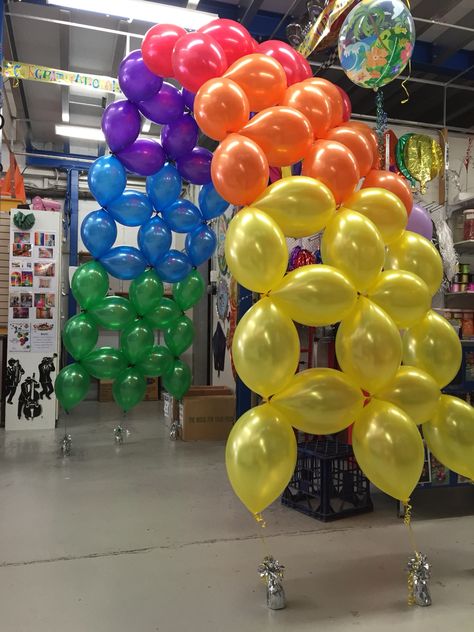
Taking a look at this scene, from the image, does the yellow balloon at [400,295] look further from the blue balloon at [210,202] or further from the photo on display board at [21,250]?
the photo on display board at [21,250]

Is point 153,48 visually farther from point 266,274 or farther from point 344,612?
point 344,612

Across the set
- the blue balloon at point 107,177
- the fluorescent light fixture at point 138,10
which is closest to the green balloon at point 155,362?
the blue balloon at point 107,177

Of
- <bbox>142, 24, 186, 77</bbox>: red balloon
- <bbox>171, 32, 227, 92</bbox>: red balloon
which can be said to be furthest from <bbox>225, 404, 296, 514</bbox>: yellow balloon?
<bbox>142, 24, 186, 77</bbox>: red balloon

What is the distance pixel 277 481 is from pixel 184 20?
3237mm

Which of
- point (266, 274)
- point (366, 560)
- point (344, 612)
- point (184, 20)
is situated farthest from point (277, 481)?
point (184, 20)

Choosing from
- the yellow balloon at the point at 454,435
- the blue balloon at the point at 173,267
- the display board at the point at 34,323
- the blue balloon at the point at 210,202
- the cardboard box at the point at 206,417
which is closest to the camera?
the yellow balloon at the point at 454,435

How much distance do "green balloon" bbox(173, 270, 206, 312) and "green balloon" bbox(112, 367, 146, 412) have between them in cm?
74

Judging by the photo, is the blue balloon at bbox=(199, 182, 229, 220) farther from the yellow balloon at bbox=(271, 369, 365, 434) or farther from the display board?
the yellow balloon at bbox=(271, 369, 365, 434)

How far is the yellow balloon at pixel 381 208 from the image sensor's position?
2.36 meters

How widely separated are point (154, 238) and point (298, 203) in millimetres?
2382

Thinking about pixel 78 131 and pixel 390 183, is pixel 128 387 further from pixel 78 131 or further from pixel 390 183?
pixel 78 131

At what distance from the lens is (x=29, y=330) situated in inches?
225

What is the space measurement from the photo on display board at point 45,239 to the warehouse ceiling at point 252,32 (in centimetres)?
148

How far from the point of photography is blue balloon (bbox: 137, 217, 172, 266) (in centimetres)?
436
